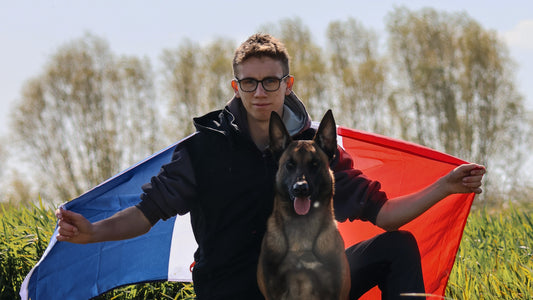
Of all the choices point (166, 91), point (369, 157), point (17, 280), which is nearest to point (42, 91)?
point (166, 91)

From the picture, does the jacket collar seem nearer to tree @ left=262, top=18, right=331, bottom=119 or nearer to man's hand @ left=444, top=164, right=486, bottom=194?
man's hand @ left=444, top=164, right=486, bottom=194

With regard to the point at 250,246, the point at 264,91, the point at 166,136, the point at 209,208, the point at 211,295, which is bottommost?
the point at 166,136

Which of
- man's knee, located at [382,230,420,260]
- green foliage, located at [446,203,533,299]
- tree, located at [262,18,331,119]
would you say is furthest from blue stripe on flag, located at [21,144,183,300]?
tree, located at [262,18,331,119]

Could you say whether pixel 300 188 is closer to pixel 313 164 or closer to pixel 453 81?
pixel 313 164

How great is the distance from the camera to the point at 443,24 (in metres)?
26.2

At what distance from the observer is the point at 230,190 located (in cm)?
400

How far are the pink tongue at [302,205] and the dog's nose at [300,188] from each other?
0.35 feet

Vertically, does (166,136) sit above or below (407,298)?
below

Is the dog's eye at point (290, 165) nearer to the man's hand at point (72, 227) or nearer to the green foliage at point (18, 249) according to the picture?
the man's hand at point (72, 227)

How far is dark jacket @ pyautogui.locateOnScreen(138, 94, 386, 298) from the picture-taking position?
3.91 metres

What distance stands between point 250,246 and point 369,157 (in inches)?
53.9

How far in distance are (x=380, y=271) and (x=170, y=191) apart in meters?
1.58

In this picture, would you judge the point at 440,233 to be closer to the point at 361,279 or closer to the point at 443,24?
the point at 361,279

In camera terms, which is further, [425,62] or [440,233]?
[425,62]
